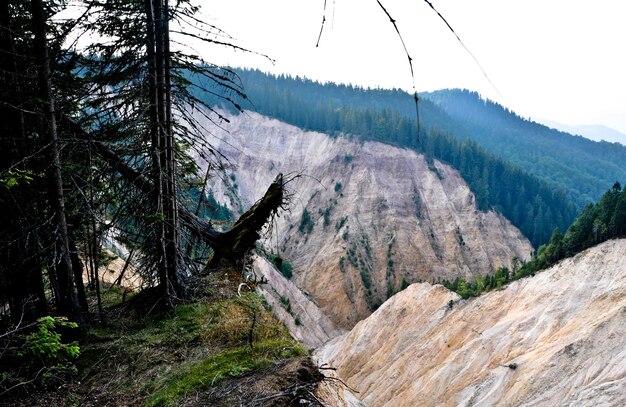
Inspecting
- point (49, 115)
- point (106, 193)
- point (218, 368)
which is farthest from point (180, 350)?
point (49, 115)

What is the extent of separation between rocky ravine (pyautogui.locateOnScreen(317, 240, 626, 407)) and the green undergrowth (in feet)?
81.9

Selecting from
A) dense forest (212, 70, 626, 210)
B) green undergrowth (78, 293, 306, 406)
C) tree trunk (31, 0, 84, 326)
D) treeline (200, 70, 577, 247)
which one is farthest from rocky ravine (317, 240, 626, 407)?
dense forest (212, 70, 626, 210)

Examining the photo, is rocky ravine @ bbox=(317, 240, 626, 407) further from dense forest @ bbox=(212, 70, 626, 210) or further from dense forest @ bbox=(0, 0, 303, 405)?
dense forest @ bbox=(212, 70, 626, 210)

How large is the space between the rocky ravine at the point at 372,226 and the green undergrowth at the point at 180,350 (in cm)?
5531

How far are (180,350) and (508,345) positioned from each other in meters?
33.4

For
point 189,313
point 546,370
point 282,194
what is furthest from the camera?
point 546,370

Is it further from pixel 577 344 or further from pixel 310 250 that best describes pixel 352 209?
pixel 577 344

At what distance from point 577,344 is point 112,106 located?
3139 cm

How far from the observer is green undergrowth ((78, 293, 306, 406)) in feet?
15.3

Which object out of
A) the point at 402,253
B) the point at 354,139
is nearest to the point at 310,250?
the point at 402,253

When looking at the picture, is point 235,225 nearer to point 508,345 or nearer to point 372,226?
point 508,345

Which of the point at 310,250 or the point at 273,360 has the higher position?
the point at 273,360

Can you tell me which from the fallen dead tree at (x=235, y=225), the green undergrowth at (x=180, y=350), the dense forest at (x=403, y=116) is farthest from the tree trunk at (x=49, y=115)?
the dense forest at (x=403, y=116)

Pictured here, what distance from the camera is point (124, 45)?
23.1 feet
